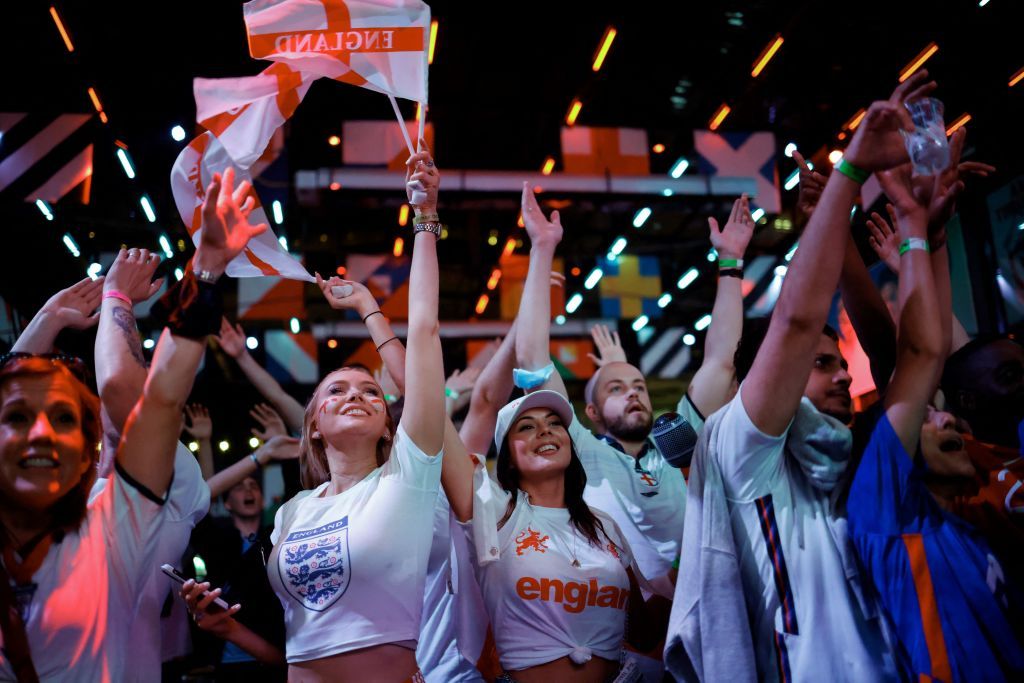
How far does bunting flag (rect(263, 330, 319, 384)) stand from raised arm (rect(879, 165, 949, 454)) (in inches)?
277

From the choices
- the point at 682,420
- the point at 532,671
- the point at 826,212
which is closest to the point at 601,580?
the point at 532,671

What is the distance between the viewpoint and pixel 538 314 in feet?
10.4

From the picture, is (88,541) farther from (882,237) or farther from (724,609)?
(882,237)

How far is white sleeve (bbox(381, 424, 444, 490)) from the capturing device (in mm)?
2510

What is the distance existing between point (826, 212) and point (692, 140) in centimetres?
563

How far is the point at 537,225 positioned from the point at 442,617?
5.10 ft

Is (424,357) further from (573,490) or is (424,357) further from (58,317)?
(58,317)

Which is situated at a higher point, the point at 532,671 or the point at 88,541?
the point at 88,541

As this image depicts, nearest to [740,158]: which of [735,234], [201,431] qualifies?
[735,234]

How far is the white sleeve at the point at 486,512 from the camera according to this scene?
8.41 feet

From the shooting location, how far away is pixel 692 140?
7.42 metres

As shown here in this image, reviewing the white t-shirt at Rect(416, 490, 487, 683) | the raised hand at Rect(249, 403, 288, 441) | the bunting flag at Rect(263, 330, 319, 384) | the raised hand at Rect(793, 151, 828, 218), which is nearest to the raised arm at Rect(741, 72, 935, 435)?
the raised hand at Rect(793, 151, 828, 218)

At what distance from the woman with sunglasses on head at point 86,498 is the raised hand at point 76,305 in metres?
0.86

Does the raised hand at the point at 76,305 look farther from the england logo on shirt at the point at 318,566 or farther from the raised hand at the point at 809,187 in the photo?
the raised hand at the point at 809,187
